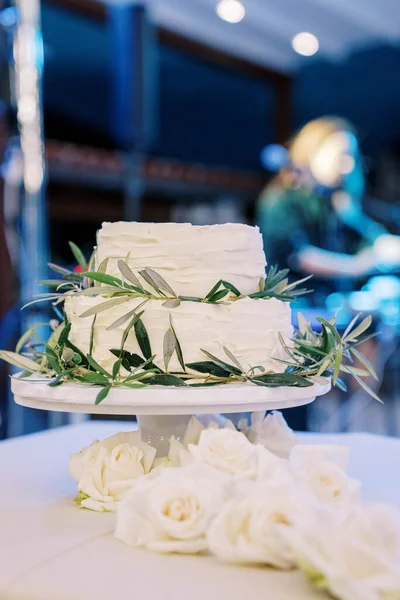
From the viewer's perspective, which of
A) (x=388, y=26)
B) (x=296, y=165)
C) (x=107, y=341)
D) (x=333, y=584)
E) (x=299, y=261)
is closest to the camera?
(x=333, y=584)

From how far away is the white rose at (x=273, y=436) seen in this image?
0.95 meters

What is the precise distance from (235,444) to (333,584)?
208 mm

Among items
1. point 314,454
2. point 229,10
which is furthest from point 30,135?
point 314,454

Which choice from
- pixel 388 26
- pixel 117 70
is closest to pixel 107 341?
pixel 117 70

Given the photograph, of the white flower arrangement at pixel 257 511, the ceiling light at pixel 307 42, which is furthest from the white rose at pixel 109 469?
the ceiling light at pixel 307 42

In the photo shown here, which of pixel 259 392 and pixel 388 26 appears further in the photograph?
pixel 388 26

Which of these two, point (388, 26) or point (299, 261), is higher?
point (388, 26)

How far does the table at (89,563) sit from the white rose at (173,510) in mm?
14

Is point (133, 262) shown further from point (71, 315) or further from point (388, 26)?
point (388, 26)

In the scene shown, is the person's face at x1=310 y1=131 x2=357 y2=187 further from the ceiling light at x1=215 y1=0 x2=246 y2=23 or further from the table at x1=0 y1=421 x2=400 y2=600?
the table at x1=0 y1=421 x2=400 y2=600

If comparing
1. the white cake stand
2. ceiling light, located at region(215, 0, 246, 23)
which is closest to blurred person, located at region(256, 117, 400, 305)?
ceiling light, located at region(215, 0, 246, 23)

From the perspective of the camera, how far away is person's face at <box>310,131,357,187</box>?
13.6 feet

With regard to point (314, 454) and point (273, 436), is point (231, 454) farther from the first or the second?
point (273, 436)

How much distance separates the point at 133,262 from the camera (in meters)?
0.95
